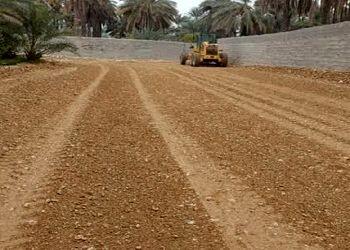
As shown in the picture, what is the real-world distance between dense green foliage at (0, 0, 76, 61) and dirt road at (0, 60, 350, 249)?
8459mm

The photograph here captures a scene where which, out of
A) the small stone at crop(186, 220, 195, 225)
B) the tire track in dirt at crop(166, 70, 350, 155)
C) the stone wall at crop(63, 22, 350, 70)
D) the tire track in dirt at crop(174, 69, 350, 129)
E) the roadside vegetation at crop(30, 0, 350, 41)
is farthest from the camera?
the roadside vegetation at crop(30, 0, 350, 41)

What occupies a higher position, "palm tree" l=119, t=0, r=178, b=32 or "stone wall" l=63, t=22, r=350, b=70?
"palm tree" l=119, t=0, r=178, b=32

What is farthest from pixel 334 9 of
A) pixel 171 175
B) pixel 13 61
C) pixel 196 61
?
pixel 171 175

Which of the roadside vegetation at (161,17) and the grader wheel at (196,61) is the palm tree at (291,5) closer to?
Answer: the roadside vegetation at (161,17)

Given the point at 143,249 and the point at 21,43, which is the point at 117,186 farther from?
the point at 21,43

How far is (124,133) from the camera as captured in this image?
23.0ft

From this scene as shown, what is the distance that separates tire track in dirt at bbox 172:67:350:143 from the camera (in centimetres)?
736

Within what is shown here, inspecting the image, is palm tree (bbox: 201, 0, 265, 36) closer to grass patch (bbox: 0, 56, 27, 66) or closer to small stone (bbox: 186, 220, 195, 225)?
grass patch (bbox: 0, 56, 27, 66)

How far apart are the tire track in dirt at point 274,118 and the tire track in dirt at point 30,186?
3573 mm

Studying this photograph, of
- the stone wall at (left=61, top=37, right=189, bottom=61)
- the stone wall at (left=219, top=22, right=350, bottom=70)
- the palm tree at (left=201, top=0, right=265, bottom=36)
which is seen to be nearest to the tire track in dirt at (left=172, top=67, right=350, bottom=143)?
the stone wall at (left=219, top=22, right=350, bottom=70)

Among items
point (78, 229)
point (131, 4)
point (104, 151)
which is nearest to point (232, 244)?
point (78, 229)

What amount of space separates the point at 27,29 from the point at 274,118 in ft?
43.5

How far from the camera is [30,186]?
4625mm

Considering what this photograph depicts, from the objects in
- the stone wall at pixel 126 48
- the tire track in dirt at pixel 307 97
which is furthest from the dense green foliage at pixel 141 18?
the tire track in dirt at pixel 307 97
